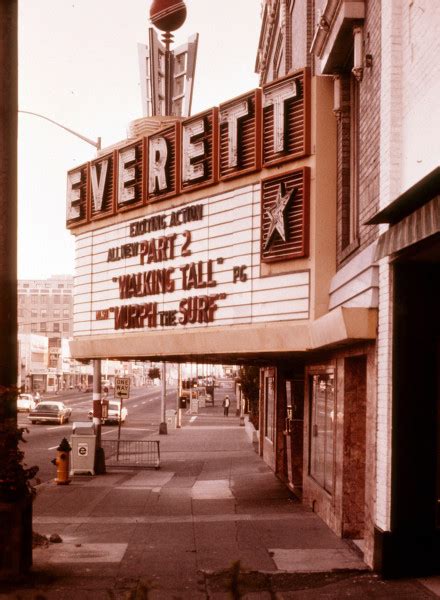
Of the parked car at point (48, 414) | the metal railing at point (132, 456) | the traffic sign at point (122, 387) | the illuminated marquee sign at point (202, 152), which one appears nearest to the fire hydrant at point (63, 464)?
the metal railing at point (132, 456)

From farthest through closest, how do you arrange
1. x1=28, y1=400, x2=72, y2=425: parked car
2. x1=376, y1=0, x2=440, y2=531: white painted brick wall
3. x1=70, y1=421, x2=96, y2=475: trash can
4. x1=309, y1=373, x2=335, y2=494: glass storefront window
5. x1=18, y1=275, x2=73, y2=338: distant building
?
x1=18, y1=275, x2=73, y2=338: distant building, x1=28, y1=400, x2=72, y2=425: parked car, x1=70, y1=421, x2=96, y2=475: trash can, x1=309, y1=373, x2=335, y2=494: glass storefront window, x1=376, y1=0, x2=440, y2=531: white painted brick wall

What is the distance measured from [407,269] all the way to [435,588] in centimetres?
329

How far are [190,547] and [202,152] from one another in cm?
641

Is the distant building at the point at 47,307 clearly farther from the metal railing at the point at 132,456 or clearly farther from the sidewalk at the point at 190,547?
the sidewalk at the point at 190,547

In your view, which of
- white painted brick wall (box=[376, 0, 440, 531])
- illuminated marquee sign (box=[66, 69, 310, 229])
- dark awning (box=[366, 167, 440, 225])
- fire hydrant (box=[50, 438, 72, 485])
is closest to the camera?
dark awning (box=[366, 167, 440, 225])

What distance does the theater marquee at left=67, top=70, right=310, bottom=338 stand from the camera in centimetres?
1320

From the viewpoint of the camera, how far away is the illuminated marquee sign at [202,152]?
13.2m

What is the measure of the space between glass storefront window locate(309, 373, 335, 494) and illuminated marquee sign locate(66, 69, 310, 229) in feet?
12.0

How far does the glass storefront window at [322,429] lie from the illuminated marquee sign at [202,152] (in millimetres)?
3652

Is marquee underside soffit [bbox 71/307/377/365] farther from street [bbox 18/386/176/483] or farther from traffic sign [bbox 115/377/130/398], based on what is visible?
traffic sign [bbox 115/377/130/398]

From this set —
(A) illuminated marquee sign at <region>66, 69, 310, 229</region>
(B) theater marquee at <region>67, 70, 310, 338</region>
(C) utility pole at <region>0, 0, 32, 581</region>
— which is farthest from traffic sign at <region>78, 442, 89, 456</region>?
(C) utility pole at <region>0, 0, 32, 581</region>

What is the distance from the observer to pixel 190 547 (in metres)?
12.0

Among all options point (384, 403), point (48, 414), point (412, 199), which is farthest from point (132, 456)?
point (412, 199)

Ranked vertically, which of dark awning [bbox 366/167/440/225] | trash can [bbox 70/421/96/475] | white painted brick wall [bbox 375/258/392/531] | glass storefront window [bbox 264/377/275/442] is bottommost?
trash can [bbox 70/421/96/475]
